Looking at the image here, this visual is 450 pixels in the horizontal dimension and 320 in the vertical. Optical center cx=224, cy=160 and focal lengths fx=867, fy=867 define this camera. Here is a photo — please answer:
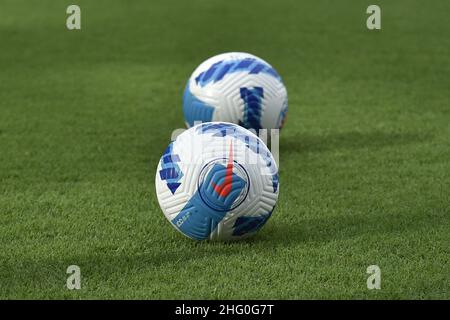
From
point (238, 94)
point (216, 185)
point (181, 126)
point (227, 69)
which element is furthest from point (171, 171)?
point (181, 126)

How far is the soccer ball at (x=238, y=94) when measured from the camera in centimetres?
929

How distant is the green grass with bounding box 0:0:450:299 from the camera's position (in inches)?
245

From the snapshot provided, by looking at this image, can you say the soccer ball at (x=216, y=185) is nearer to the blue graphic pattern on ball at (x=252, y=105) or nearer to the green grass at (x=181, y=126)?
the green grass at (x=181, y=126)

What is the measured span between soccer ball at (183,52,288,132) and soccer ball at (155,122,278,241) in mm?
2433

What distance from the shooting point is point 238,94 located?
9289 millimetres

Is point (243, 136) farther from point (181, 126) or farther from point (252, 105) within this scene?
point (181, 126)

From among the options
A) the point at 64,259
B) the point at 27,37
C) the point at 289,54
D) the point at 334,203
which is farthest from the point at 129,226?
the point at 27,37

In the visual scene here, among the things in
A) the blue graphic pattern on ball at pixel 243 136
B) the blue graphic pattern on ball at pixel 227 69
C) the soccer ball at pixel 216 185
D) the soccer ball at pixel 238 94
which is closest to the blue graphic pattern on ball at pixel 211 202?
the soccer ball at pixel 216 185

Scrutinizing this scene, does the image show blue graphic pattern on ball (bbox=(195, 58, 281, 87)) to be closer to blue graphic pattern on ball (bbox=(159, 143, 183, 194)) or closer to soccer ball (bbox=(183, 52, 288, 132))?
soccer ball (bbox=(183, 52, 288, 132))

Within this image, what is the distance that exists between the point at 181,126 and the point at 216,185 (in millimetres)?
4491

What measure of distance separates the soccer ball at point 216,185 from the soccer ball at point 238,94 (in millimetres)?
2433

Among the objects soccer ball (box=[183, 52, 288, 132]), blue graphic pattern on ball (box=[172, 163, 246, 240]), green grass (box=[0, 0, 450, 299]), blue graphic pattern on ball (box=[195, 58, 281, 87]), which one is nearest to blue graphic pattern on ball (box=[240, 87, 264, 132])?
soccer ball (box=[183, 52, 288, 132])
